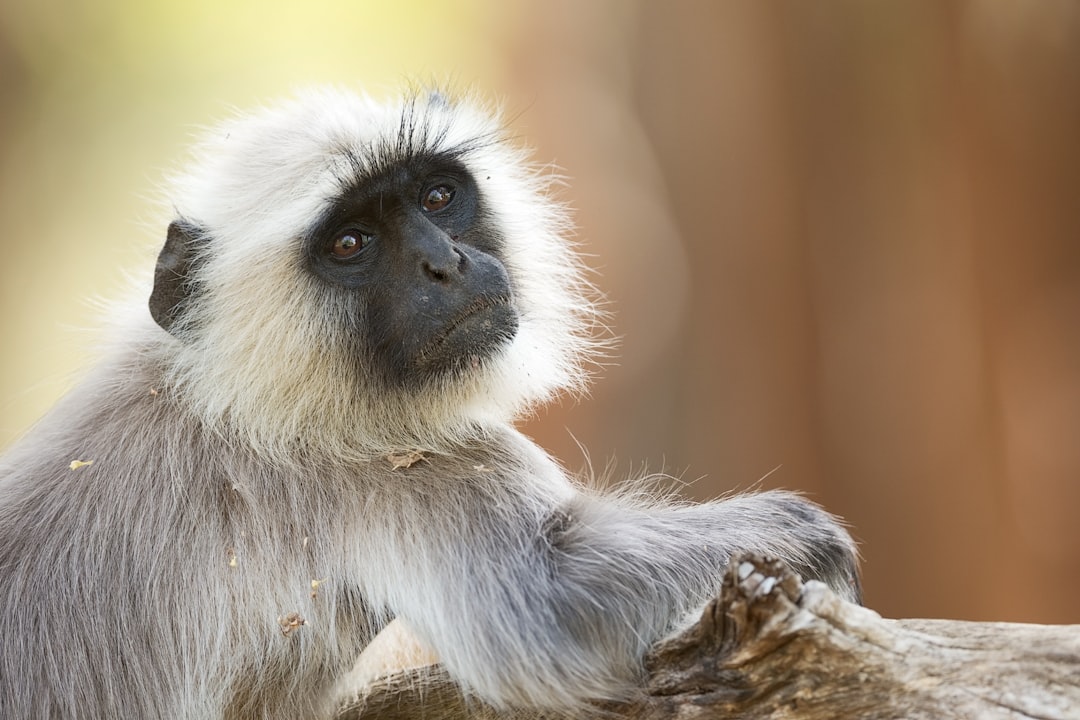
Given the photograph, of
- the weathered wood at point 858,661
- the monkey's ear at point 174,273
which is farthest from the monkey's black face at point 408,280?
the weathered wood at point 858,661

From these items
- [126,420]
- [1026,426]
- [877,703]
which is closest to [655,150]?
[1026,426]

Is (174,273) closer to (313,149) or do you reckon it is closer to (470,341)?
(313,149)

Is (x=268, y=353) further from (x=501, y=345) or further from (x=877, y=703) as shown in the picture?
(x=877, y=703)

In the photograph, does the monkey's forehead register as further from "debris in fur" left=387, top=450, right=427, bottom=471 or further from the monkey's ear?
"debris in fur" left=387, top=450, right=427, bottom=471

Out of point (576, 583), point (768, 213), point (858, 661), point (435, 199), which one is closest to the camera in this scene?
point (858, 661)

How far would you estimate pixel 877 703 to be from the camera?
2141 mm

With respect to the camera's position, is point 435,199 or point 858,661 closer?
point 858,661

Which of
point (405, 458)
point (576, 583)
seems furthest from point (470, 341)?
point (576, 583)

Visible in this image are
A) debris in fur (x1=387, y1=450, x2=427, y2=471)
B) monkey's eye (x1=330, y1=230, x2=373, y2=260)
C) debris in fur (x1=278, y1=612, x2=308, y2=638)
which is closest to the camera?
debris in fur (x1=278, y1=612, x2=308, y2=638)

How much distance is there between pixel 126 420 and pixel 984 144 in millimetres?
4782

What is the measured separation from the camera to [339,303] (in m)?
3.07

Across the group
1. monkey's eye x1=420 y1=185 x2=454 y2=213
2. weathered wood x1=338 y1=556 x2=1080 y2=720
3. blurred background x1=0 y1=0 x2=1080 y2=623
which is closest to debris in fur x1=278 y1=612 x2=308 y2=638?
weathered wood x1=338 y1=556 x2=1080 y2=720

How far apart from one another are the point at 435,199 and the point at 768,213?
3783 millimetres

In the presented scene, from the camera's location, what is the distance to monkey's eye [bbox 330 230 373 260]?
10.1 feet
